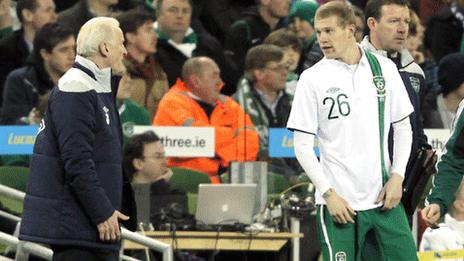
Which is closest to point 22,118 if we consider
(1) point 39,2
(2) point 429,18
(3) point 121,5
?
(1) point 39,2

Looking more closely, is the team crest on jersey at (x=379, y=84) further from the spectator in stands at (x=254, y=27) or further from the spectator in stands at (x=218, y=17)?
the spectator in stands at (x=218, y=17)

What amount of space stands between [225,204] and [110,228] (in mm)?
3551

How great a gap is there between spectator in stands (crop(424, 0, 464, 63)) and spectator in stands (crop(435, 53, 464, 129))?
1459mm

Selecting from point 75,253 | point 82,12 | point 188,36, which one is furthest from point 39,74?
point 75,253

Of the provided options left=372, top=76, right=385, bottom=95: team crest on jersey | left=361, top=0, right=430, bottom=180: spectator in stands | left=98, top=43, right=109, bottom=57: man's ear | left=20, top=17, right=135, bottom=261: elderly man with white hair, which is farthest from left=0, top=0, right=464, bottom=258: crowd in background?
left=20, top=17, right=135, bottom=261: elderly man with white hair

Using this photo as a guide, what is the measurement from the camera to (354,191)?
7.38 metres

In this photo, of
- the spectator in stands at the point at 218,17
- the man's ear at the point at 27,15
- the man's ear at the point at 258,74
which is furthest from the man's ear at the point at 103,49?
the spectator in stands at the point at 218,17

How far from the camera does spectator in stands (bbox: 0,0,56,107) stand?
12297mm

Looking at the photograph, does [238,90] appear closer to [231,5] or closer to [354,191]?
[231,5]

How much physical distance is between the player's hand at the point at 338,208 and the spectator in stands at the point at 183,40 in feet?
18.5

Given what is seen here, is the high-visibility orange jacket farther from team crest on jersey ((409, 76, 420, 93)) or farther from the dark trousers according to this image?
the dark trousers

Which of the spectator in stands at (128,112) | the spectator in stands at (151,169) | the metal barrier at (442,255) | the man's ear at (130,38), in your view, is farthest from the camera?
the man's ear at (130,38)

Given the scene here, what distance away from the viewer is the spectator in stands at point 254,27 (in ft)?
44.6

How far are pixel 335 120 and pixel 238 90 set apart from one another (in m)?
4.63
